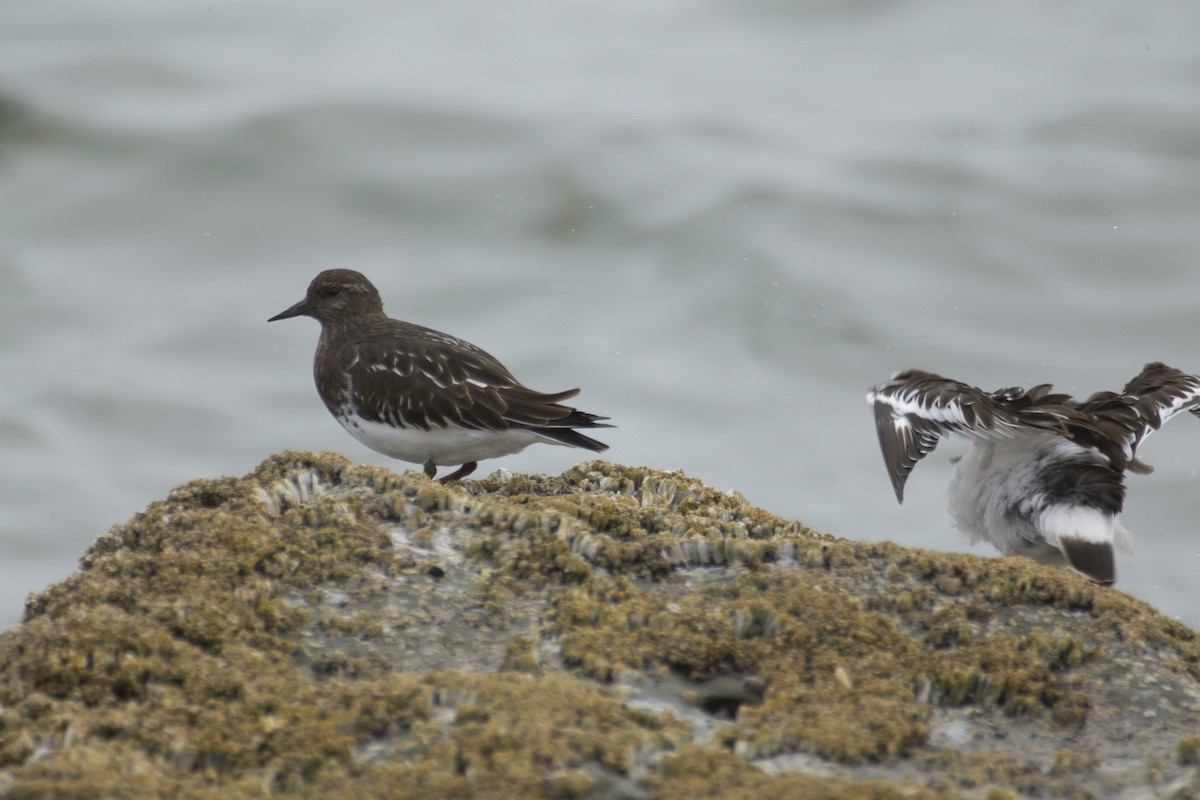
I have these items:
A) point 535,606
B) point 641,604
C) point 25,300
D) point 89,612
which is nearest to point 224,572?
point 89,612

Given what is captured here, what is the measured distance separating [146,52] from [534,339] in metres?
8.07

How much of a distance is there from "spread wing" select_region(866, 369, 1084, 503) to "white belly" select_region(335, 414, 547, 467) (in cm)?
158

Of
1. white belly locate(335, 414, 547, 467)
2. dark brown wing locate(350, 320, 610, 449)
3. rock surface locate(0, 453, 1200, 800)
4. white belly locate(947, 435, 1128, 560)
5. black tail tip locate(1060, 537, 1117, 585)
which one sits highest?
dark brown wing locate(350, 320, 610, 449)

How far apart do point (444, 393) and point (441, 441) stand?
9.3 inches

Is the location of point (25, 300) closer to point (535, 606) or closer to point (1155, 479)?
point (1155, 479)

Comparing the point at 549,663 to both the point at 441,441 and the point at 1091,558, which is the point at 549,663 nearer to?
the point at 1091,558

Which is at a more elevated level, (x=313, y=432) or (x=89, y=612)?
(x=313, y=432)

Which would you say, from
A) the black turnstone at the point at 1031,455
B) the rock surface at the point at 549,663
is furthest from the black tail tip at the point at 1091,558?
the rock surface at the point at 549,663

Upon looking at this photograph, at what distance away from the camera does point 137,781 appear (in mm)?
2537

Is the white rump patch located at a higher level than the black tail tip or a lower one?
higher

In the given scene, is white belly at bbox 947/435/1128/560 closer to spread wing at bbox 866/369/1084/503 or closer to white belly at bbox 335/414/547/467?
spread wing at bbox 866/369/1084/503

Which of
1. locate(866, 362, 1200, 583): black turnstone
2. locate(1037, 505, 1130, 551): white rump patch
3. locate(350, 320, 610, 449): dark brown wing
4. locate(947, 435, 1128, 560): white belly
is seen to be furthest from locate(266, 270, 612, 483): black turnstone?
locate(1037, 505, 1130, 551): white rump patch

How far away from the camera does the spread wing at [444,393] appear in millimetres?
6320

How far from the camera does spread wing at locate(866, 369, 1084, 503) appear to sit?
218 inches
